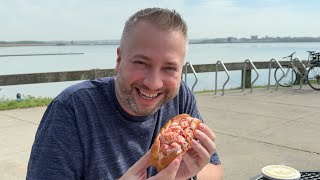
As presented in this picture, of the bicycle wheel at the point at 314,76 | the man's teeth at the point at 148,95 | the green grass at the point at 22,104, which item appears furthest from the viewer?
the bicycle wheel at the point at 314,76

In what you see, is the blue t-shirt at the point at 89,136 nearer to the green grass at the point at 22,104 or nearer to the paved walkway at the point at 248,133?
the paved walkway at the point at 248,133

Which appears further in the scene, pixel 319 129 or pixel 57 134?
pixel 319 129

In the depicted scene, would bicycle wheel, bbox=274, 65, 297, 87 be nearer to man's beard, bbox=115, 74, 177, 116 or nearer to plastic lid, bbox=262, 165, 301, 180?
plastic lid, bbox=262, 165, 301, 180

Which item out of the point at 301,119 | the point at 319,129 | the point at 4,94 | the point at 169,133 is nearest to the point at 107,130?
the point at 169,133

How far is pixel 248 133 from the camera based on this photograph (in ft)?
21.0

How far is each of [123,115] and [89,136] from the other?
0.20 meters

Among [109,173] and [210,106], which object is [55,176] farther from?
[210,106]

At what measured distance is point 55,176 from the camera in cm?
169

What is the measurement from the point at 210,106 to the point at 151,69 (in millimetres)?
7052

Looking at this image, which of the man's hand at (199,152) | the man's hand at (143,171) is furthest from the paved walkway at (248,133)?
the man's hand at (143,171)

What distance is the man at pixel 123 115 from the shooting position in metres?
1.73

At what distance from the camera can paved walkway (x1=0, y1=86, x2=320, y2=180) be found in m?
4.93

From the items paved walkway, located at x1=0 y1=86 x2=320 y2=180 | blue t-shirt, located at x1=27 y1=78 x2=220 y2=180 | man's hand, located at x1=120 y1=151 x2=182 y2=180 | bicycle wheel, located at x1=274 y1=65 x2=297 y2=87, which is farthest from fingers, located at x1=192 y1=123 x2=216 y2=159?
bicycle wheel, located at x1=274 y1=65 x2=297 y2=87

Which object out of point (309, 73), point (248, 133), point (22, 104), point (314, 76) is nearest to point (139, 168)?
point (248, 133)
